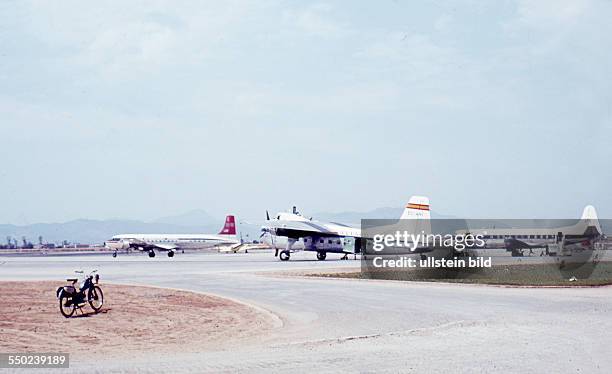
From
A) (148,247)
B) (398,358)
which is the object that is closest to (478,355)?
(398,358)

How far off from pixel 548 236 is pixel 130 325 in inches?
2758

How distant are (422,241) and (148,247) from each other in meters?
46.8

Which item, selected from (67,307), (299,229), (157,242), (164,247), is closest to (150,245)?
(157,242)

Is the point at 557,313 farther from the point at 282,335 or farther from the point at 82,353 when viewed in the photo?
the point at 82,353

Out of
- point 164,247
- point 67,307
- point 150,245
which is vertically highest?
point 150,245

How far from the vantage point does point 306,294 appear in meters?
27.3

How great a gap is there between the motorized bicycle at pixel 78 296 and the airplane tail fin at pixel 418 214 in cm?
3866

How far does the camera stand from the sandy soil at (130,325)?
14250 mm

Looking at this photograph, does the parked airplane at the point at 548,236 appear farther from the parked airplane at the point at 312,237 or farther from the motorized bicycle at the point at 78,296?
the motorized bicycle at the point at 78,296

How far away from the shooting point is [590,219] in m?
80.8

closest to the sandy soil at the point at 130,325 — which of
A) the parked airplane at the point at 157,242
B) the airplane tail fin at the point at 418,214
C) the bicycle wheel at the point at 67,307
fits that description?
the bicycle wheel at the point at 67,307

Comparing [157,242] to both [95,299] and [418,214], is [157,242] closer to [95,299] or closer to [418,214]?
[418,214]

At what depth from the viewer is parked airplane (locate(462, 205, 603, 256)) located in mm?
76375

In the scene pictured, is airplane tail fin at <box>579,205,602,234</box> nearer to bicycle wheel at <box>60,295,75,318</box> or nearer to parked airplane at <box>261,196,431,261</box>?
parked airplane at <box>261,196,431,261</box>
